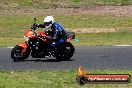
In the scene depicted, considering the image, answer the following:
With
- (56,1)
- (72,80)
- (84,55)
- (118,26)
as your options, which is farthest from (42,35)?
(56,1)

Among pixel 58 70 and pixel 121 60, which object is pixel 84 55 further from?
pixel 58 70

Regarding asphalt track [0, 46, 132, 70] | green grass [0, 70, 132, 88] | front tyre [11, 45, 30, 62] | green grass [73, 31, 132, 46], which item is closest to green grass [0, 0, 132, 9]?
green grass [73, 31, 132, 46]

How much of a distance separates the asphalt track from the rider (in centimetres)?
79

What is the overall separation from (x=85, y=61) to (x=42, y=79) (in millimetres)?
4493

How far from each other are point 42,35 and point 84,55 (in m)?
2.11

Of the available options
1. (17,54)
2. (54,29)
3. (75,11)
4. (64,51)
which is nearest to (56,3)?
(75,11)

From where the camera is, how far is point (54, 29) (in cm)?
1694

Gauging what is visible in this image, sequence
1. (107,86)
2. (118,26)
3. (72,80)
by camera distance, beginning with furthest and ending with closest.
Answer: (118,26) → (72,80) → (107,86)

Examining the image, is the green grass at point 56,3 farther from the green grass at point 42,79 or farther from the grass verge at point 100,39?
the green grass at point 42,79

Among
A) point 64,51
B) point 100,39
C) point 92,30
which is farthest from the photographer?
point 92,30

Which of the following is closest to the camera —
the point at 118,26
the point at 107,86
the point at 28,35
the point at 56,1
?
the point at 107,86

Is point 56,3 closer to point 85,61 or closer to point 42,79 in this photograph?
point 85,61

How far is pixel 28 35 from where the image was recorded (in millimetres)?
16891

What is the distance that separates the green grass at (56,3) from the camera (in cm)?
3862
